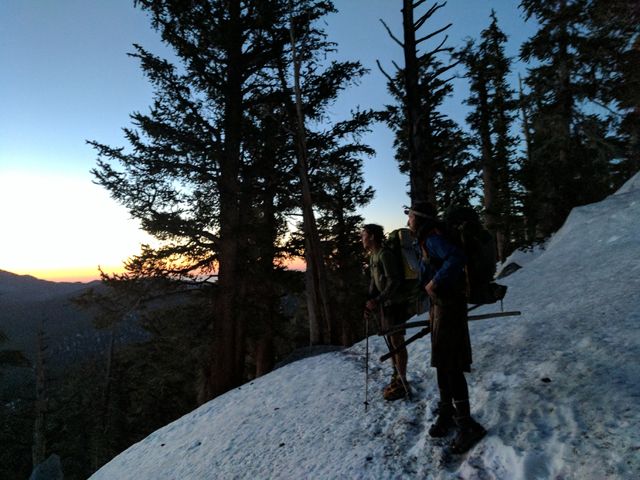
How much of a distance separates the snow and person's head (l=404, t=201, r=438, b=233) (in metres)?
2.07

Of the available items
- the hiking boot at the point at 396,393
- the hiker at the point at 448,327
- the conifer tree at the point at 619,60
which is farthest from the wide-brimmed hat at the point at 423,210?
the conifer tree at the point at 619,60

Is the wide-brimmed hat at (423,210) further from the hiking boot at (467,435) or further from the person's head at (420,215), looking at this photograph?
the hiking boot at (467,435)

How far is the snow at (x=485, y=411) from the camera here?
2873 millimetres

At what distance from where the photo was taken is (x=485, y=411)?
11.9 feet

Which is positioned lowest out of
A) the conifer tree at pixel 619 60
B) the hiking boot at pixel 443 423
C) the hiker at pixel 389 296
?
the hiking boot at pixel 443 423

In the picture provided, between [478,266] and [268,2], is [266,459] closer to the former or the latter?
[478,266]

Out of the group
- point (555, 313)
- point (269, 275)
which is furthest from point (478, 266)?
point (269, 275)

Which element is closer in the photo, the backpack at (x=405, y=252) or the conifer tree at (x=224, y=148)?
the backpack at (x=405, y=252)

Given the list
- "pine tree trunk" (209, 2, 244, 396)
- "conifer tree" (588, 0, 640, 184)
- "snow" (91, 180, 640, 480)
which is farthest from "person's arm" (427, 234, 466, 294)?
"conifer tree" (588, 0, 640, 184)

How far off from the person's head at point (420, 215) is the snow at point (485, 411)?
2069 millimetres

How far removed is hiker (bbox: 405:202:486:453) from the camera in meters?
3.21

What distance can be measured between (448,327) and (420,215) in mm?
1145

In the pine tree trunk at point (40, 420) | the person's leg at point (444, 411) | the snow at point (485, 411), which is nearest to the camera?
the snow at point (485, 411)

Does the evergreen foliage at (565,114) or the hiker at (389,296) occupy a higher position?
the evergreen foliage at (565,114)
